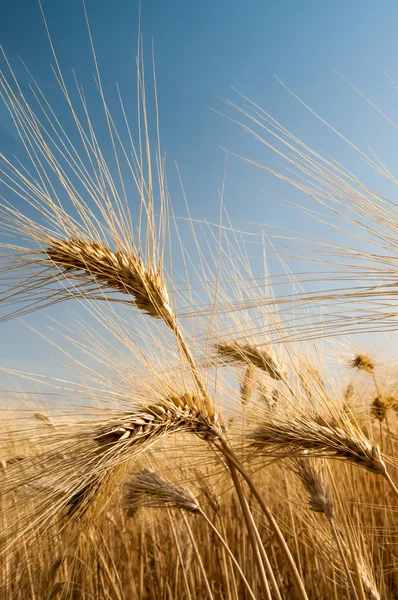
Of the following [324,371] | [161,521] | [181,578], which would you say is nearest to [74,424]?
[324,371]

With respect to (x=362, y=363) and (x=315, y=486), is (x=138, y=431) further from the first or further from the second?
(x=362, y=363)

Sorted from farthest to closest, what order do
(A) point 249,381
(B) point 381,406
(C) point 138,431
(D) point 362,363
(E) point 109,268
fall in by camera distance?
(D) point 362,363 < (B) point 381,406 < (A) point 249,381 < (E) point 109,268 < (C) point 138,431

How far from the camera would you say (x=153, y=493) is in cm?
154

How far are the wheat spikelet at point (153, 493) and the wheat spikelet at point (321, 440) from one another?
1.16 feet

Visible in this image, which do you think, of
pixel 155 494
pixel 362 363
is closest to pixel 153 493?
pixel 155 494

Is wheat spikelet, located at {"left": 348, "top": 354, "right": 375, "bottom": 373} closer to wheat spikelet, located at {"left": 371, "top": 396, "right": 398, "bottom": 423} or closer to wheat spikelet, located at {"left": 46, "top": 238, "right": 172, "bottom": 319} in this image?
wheat spikelet, located at {"left": 371, "top": 396, "right": 398, "bottom": 423}

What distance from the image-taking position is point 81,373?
1.40 m

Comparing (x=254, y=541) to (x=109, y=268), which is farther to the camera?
(x=109, y=268)

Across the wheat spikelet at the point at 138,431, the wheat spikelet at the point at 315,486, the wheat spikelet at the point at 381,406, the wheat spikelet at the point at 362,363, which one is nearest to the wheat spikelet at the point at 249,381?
the wheat spikelet at the point at 315,486

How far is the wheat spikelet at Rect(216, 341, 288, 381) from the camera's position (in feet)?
5.86

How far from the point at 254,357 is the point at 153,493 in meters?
0.66

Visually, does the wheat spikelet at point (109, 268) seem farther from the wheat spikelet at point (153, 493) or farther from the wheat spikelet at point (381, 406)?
the wheat spikelet at point (381, 406)

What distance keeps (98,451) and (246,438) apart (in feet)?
1.38

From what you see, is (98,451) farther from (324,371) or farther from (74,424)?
(324,371)
